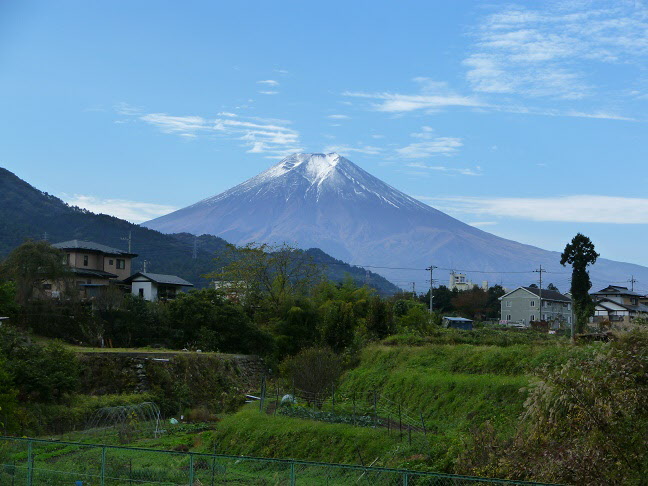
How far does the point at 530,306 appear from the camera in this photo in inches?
3506

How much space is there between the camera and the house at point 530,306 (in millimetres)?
88062

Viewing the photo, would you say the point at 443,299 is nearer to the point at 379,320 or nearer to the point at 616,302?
the point at 616,302

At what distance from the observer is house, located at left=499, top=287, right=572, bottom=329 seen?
8806 centimetres

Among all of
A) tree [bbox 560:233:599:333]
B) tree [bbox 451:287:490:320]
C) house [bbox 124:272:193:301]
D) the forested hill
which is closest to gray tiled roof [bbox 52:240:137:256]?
house [bbox 124:272:193:301]

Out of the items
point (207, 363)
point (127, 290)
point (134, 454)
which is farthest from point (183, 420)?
point (127, 290)

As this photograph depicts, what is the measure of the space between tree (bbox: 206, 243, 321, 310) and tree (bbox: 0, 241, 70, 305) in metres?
11.1

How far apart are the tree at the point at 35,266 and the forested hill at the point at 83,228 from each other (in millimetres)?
51859

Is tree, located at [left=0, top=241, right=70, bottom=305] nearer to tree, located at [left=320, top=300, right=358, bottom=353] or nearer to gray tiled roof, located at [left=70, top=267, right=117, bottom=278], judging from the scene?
gray tiled roof, located at [left=70, top=267, right=117, bottom=278]

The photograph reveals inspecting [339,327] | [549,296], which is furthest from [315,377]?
[549,296]

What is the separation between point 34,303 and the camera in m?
39.8

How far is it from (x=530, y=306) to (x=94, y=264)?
48.8m

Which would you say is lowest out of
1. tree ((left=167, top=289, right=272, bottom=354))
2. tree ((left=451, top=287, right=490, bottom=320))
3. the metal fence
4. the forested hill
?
the metal fence

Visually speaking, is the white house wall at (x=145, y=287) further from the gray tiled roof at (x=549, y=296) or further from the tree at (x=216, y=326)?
the gray tiled roof at (x=549, y=296)

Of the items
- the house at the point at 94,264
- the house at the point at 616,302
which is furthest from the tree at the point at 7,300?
the house at the point at 616,302
